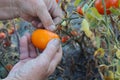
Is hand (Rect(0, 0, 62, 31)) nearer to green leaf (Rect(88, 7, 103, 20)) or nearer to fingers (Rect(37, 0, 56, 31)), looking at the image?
fingers (Rect(37, 0, 56, 31))

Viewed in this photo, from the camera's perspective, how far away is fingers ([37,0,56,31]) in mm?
1530

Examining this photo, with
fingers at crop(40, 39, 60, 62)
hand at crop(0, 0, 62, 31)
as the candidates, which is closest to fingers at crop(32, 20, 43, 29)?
hand at crop(0, 0, 62, 31)

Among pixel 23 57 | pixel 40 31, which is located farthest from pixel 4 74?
pixel 40 31

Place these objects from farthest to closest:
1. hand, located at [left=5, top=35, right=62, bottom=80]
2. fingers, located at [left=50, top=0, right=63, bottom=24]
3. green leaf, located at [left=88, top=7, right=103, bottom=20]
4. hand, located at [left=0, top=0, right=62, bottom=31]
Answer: fingers, located at [left=50, top=0, right=63, bottom=24], hand, located at [left=0, top=0, right=62, bottom=31], hand, located at [left=5, top=35, right=62, bottom=80], green leaf, located at [left=88, top=7, right=103, bottom=20]

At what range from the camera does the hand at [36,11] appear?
1.54 m

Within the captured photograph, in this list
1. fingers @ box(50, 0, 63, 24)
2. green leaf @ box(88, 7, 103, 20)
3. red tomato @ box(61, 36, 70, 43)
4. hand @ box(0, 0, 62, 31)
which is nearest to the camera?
green leaf @ box(88, 7, 103, 20)

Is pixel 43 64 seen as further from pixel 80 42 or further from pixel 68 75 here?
pixel 68 75

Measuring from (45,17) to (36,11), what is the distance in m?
0.07

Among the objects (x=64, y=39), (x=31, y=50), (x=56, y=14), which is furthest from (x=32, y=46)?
(x=64, y=39)

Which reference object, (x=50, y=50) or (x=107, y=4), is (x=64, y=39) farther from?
(x=107, y=4)

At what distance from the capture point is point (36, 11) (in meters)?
1.58

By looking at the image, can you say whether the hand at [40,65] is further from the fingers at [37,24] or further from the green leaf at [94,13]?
the green leaf at [94,13]

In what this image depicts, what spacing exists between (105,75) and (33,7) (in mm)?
493

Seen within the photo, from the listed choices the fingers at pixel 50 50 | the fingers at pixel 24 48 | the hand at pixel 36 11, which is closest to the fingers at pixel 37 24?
the hand at pixel 36 11
